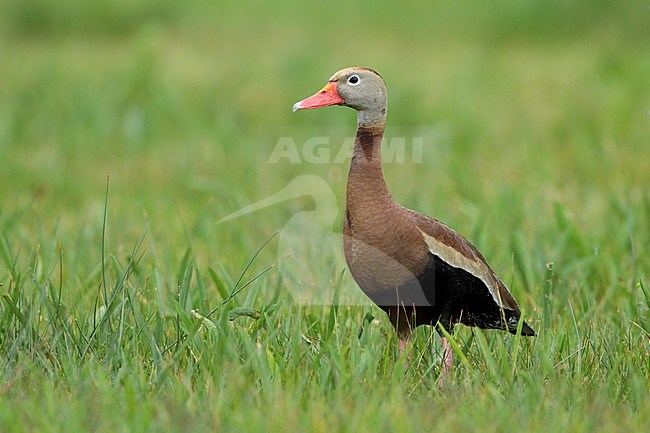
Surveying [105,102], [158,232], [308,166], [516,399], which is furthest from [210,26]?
[516,399]

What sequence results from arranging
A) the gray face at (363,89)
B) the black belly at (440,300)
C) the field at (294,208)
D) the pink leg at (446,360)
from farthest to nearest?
1. the gray face at (363,89)
2. the black belly at (440,300)
3. the pink leg at (446,360)
4. the field at (294,208)

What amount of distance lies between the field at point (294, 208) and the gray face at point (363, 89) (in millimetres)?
618

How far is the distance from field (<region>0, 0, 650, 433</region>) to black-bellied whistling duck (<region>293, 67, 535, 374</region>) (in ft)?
0.40

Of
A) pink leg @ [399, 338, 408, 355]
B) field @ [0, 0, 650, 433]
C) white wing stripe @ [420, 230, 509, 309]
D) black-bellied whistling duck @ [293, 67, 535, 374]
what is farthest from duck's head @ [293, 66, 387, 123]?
pink leg @ [399, 338, 408, 355]

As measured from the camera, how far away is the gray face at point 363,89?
3326 millimetres

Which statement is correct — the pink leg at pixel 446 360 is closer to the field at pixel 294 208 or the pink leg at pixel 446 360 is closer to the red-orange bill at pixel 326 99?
the field at pixel 294 208

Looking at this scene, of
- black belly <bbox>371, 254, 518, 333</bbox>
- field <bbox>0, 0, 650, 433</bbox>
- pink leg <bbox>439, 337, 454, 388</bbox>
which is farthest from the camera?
black belly <bbox>371, 254, 518, 333</bbox>

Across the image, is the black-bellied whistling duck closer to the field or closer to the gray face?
the gray face

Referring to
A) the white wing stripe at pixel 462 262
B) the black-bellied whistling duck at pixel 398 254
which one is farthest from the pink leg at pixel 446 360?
the white wing stripe at pixel 462 262

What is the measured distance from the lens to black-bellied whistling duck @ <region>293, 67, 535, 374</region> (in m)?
3.17

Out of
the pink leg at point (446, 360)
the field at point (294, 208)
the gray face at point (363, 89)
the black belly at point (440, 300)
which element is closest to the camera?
the field at point (294, 208)

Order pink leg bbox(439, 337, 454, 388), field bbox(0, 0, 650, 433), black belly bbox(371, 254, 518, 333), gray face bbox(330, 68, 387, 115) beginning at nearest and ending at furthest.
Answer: field bbox(0, 0, 650, 433) < pink leg bbox(439, 337, 454, 388) < black belly bbox(371, 254, 518, 333) < gray face bbox(330, 68, 387, 115)

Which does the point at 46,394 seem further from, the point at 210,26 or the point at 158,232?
the point at 210,26

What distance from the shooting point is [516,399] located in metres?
2.85
